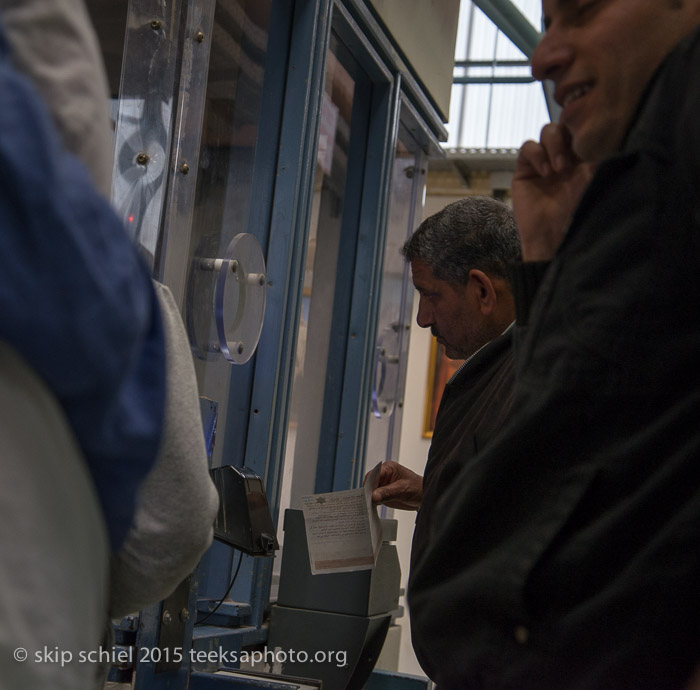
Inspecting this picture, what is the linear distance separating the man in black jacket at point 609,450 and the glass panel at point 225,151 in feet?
5.64

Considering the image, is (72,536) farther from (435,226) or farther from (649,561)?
(435,226)

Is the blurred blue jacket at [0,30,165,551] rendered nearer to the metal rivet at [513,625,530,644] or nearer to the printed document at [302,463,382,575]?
the metal rivet at [513,625,530,644]

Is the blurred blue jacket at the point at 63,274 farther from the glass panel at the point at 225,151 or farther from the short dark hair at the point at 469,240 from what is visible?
the short dark hair at the point at 469,240

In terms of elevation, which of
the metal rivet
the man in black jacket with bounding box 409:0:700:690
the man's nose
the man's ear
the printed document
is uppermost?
the man's nose

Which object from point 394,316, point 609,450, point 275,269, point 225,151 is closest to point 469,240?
point 275,269

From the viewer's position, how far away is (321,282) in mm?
3678

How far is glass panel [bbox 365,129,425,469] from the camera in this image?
159 inches

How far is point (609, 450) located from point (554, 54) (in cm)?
45

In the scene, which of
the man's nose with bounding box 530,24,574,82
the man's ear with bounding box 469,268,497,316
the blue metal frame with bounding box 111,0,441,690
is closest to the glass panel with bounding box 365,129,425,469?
the blue metal frame with bounding box 111,0,441,690

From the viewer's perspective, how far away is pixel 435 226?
2695 millimetres

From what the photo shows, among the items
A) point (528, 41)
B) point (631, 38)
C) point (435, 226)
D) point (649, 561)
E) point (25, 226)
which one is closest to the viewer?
point (25, 226)

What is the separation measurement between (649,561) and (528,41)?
5.23 meters

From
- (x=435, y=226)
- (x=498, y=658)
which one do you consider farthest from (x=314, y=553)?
(x=498, y=658)

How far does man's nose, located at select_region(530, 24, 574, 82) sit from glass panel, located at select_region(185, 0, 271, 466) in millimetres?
1609
